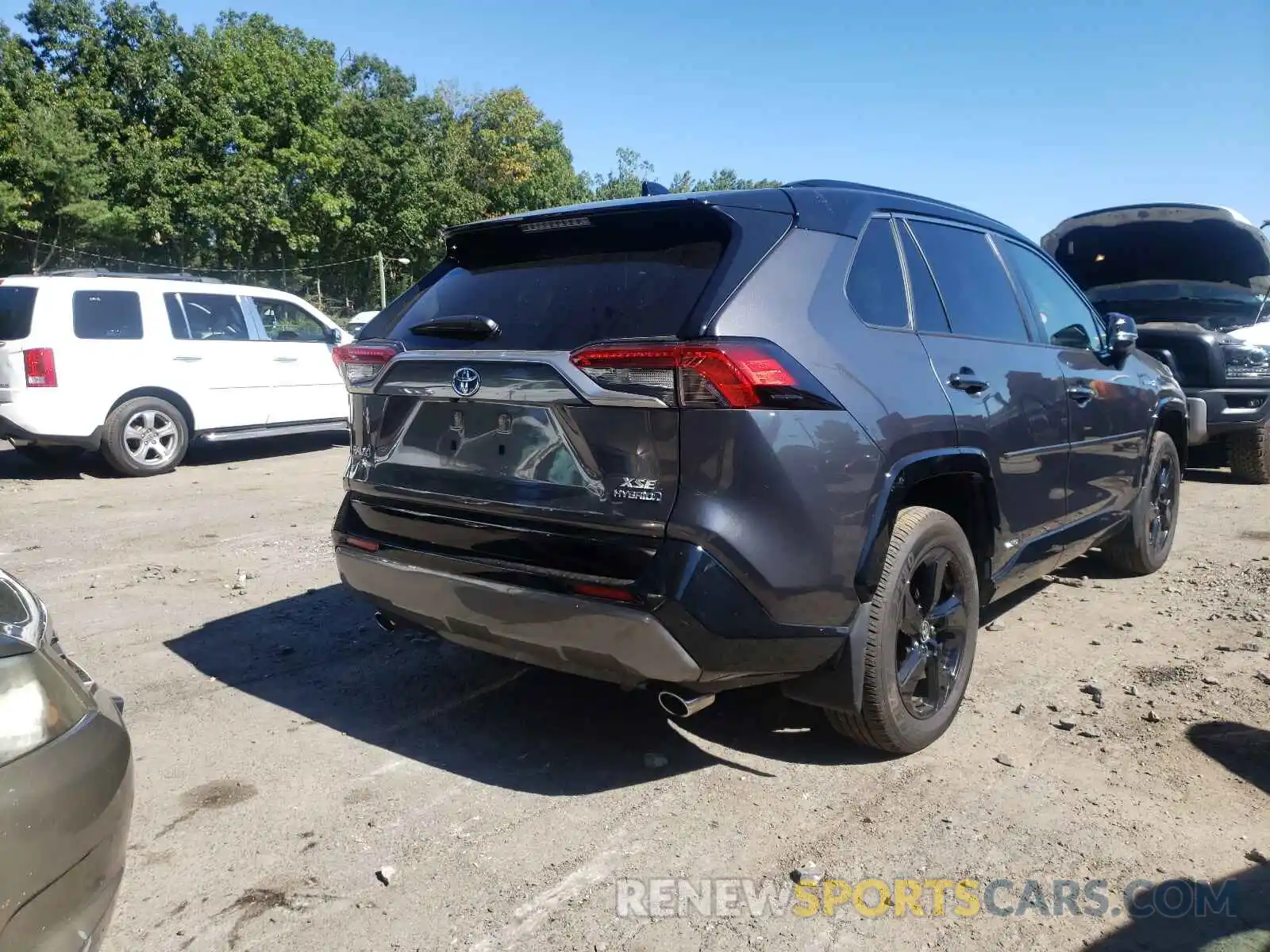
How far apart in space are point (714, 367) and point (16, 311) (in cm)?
822

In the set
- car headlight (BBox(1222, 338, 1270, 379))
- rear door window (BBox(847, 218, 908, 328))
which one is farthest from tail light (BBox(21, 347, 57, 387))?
car headlight (BBox(1222, 338, 1270, 379))

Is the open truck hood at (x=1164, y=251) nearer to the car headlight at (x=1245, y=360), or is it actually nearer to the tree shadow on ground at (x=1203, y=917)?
the car headlight at (x=1245, y=360)

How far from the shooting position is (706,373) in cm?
267

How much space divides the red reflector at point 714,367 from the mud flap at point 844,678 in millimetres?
795

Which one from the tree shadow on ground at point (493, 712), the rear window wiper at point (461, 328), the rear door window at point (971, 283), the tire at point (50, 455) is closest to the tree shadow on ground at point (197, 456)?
the tire at point (50, 455)

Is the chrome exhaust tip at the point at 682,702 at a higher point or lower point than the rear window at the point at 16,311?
lower

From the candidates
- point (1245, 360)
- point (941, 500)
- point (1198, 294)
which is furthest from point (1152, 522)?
point (1198, 294)

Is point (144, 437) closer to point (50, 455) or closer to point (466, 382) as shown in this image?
point (50, 455)

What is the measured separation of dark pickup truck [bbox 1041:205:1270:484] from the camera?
844cm

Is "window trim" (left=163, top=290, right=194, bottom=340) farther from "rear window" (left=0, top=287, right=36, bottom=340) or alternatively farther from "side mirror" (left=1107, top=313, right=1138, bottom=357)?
"side mirror" (left=1107, top=313, right=1138, bottom=357)

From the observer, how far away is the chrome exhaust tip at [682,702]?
287 cm

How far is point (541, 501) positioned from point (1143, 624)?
3504 mm

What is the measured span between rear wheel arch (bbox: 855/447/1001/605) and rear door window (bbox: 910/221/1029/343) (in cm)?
56

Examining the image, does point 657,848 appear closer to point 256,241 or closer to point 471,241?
point 471,241
